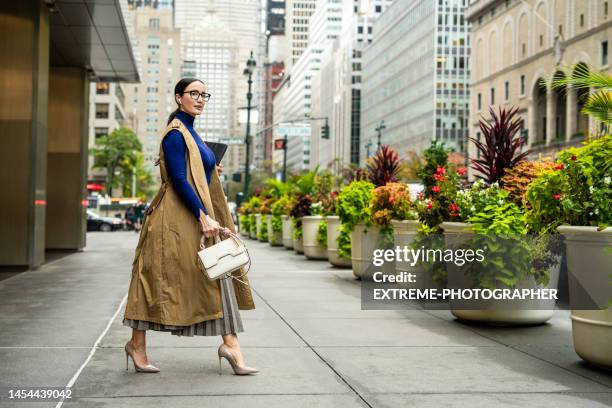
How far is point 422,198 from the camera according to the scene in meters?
11.1

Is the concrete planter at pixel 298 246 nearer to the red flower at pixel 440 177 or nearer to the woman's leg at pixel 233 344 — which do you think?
the red flower at pixel 440 177

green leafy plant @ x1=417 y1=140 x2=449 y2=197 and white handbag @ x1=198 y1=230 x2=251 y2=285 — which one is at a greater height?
green leafy plant @ x1=417 y1=140 x2=449 y2=197

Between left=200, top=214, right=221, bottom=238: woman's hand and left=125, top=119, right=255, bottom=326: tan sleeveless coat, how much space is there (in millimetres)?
139

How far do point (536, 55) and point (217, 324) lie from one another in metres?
77.3

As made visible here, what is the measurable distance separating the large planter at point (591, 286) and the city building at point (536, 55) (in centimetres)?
5293

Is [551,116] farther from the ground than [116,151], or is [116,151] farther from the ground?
[551,116]

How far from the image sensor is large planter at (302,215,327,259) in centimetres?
2006

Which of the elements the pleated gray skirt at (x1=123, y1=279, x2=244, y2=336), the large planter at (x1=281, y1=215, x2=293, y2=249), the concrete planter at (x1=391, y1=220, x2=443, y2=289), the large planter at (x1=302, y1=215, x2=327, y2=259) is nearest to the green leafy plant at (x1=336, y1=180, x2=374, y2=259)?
the concrete planter at (x1=391, y1=220, x2=443, y2=289)

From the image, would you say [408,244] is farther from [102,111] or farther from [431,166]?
[102,111]

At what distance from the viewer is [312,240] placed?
66.5ft

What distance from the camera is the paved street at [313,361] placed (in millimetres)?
5230

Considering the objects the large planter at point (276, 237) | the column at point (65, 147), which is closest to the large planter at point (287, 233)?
the large planter at point (276, 237)

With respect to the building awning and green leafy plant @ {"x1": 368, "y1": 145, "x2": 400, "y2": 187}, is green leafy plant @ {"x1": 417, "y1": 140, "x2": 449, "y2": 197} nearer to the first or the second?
green leafy plant @ {"x1": 368, "y1": 145, "x2": 400, "y2": 187}

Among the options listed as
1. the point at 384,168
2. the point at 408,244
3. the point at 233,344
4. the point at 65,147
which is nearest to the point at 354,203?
the point at 384,168
